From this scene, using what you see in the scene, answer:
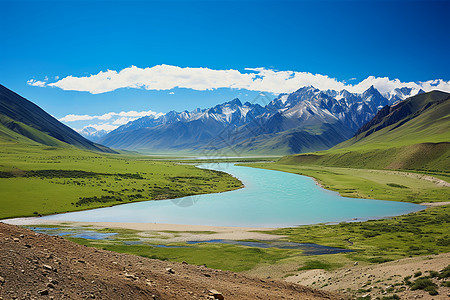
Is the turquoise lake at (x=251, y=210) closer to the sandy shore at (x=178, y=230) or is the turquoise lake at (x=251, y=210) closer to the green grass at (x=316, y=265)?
the sandy shore at (x=178, y=230)

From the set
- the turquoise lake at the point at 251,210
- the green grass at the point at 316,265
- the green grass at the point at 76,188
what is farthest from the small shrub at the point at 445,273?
the green grass at the point at 76,188

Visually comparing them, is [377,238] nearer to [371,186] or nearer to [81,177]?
[371,186]

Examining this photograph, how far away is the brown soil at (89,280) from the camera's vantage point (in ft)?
38.6

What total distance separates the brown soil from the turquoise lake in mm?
40016

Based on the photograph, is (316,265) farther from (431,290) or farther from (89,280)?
(89,280)

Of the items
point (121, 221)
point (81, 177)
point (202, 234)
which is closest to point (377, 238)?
point (202, 234)

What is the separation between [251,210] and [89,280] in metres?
62.1

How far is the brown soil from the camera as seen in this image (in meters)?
11.8

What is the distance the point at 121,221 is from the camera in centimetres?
6169

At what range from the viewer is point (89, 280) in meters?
13.4

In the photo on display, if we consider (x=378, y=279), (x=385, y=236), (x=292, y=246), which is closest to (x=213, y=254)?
(x=292, y=246)

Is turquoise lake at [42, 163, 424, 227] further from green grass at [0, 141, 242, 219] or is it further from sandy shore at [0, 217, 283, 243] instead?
green grass at [0, 141, 242, 219]

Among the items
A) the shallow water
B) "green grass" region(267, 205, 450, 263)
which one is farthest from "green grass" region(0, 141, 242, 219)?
"green grass" region(267, 205, 450, 263)

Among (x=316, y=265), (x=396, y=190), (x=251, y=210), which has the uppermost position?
(x=396, y=190)
